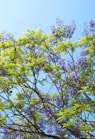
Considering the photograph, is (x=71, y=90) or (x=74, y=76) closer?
(x=74, y=76)

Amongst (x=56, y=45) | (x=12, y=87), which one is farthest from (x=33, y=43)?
(x=12, y=87)

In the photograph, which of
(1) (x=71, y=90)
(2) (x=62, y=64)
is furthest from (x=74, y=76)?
(2) (x=62, y=64)

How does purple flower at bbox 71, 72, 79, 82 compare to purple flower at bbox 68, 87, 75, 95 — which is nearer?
purple flower at bbox 71, 72, 79, 82

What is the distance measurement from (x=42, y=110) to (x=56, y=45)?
2746 millimetres

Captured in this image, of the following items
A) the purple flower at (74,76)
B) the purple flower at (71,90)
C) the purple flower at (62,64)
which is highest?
the purple flower at (62,64)

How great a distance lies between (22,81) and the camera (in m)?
16.0

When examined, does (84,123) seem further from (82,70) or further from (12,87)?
(12,87)

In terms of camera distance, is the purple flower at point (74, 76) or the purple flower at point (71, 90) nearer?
the purple flower at point (74, 76)

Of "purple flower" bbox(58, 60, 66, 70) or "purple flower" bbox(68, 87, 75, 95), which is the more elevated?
"purple flower" bbox(58, 60, 66, 70)

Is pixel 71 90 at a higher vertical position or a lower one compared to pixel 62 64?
lower

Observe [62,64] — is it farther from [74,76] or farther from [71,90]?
[71,90]

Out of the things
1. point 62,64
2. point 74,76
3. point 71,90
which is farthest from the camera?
point 62,64

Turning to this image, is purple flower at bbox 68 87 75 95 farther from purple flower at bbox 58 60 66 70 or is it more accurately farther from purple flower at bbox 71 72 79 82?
purple flower at bbox 58 60 66 70

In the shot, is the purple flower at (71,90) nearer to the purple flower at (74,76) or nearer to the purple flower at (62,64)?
the purple flower at (74,76)
